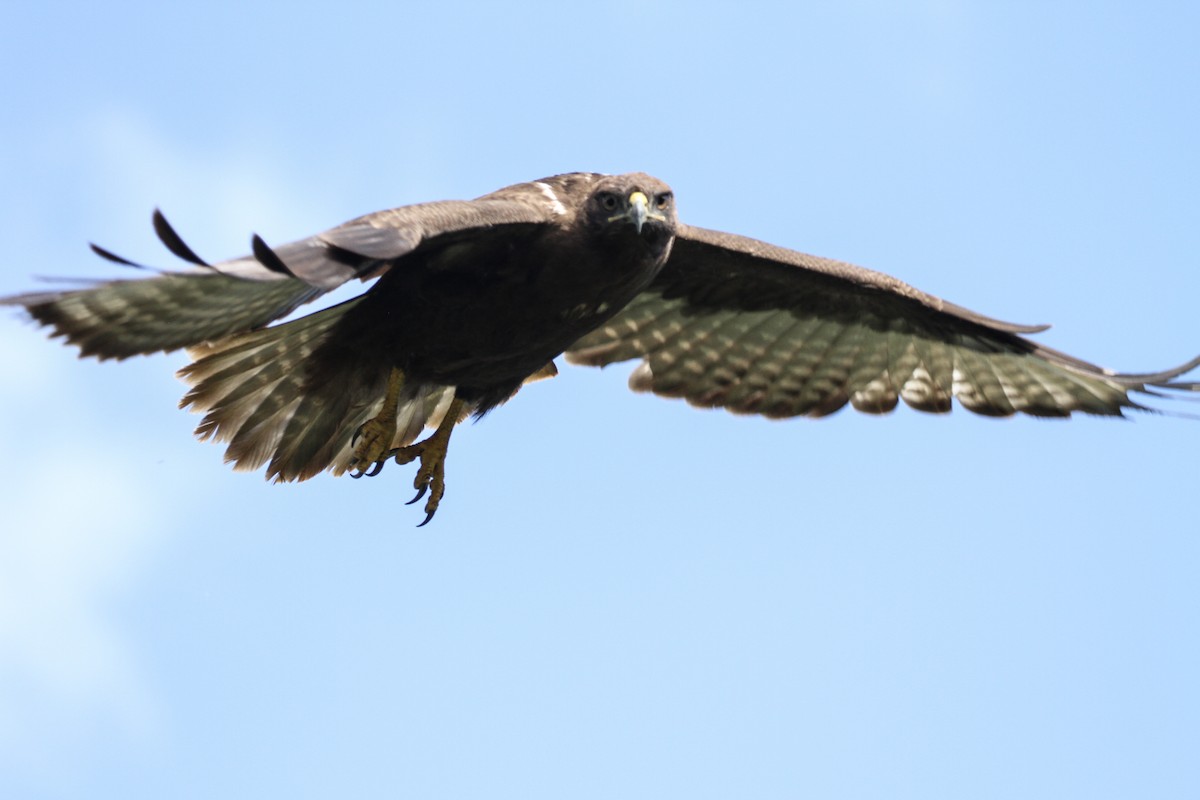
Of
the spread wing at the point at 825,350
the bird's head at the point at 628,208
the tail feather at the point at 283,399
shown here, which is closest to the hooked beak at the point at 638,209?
the bird's head at the point at 628,208

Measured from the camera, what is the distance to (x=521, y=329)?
8.51m

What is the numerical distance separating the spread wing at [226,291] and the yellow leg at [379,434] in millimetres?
1435

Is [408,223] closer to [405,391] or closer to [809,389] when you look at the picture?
[405,391]

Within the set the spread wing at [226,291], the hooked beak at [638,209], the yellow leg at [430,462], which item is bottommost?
the yellow leg at [430,462]

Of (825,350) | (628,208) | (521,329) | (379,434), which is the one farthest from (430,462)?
(825,350)

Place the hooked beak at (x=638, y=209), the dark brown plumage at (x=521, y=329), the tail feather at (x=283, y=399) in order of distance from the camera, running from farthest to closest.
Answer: the tail feather at (x=283, y=399)
the hooked beak at (x=638, y=209)
the dark brown plumage at (x=521, y=329)

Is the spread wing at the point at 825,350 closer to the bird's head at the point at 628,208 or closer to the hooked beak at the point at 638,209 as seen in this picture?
the bird's head at the point at 628,208

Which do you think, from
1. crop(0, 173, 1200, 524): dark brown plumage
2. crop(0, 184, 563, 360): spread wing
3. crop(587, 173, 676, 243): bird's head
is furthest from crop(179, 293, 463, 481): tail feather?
crop(587, 173, 676, 243): bird's head

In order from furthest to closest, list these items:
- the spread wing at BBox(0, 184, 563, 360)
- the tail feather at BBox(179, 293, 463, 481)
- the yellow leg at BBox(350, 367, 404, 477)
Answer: the yellow leg at BBox(350, 367, 404, 477)
the tail feather at BBox(179, 293, 463, 481)
the spread wing at BBox(0, 184, 563, 360)

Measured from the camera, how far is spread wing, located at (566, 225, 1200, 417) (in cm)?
1020

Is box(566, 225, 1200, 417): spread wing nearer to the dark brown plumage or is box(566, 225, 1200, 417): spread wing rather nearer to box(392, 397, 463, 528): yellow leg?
the dark brown plumage

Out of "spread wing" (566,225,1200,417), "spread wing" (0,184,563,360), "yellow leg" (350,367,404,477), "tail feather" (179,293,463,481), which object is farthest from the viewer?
"spread wing" (566,225,1200,417)

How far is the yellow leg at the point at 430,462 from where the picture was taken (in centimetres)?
920

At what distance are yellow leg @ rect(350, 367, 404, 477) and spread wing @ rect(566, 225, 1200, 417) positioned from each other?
1.71 meters
